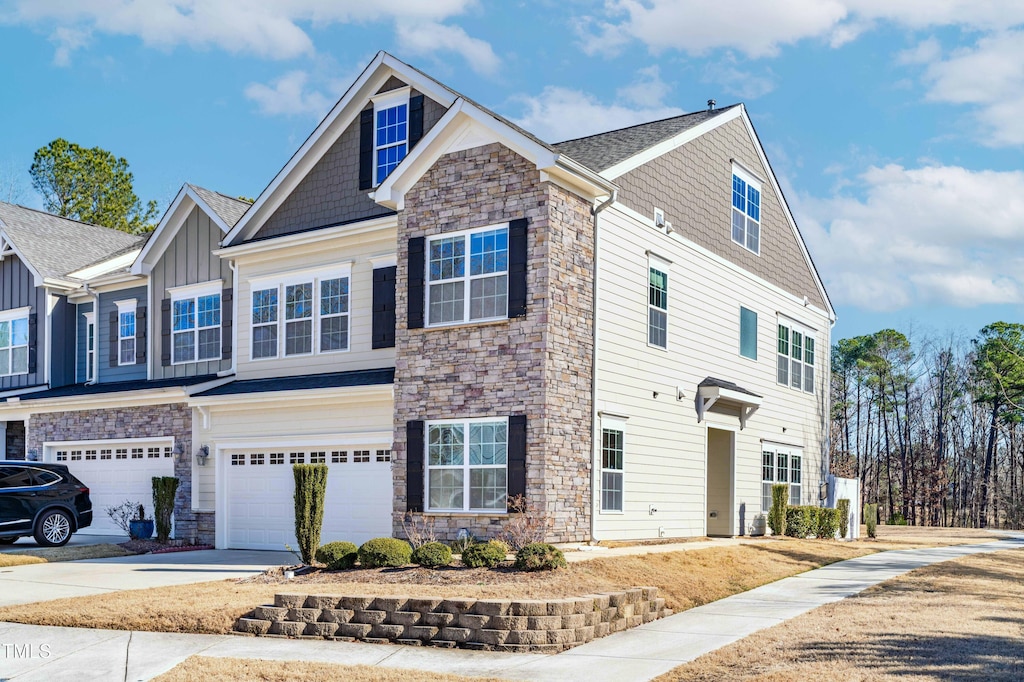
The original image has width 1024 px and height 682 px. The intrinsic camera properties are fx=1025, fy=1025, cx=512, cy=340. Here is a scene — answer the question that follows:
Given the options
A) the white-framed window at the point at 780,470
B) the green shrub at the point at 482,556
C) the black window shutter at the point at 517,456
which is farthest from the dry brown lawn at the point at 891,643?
the white-framed window at the point at 780,470

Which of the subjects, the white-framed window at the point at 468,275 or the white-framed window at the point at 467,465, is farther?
the white-framed window at the point at 468,275

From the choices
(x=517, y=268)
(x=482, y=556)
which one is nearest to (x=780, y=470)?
(x=517, y=268)

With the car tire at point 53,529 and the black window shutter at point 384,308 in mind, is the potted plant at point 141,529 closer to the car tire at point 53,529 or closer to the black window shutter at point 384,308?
the car tire at point 53,529

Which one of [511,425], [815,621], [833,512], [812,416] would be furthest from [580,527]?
[812,416]

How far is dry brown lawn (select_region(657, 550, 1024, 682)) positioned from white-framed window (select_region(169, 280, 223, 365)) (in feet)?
51.7

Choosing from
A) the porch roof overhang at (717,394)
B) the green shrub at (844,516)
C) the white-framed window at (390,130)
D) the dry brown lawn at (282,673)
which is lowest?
the green shrub at (844,516)

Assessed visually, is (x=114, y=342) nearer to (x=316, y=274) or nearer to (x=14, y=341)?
(x=14, y=341)

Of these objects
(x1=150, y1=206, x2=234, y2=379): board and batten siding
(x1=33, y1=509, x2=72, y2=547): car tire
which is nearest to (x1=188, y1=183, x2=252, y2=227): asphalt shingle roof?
(x1=150, y1=206, x2=234, y2=379): board and batten siding

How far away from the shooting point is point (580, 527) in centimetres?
1702

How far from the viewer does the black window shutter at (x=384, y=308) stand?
20.0 m

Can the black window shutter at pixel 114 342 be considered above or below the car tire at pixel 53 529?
above

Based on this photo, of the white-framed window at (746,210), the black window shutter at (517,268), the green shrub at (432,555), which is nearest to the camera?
the green shrub at (432,555)

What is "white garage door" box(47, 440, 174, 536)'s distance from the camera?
77.3 feet

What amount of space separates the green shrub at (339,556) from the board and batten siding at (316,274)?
18.2ft
